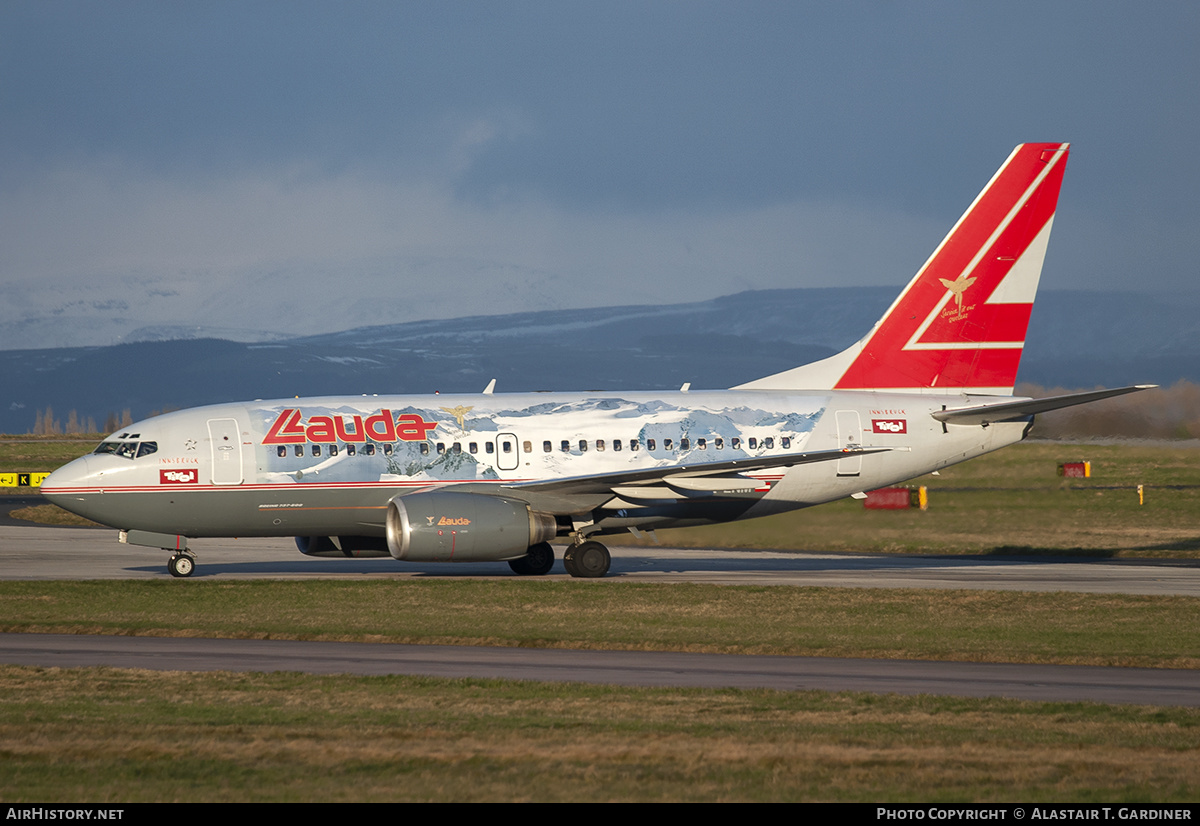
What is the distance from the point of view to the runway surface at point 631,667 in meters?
16.7

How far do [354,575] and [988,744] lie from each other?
21707mm

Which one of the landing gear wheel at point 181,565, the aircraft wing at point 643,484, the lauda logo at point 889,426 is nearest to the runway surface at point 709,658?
the landing gear wheel at point 181,565

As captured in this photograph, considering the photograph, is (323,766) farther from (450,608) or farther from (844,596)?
(844,596)

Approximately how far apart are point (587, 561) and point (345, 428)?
21.9ft

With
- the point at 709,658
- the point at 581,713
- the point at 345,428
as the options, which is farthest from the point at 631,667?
the point at 345,428

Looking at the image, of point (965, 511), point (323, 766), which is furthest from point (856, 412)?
point (323, 766)

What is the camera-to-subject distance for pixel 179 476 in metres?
30.4

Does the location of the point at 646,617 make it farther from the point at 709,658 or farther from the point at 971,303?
the point at 971,303

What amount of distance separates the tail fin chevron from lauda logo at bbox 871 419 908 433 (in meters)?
1.40

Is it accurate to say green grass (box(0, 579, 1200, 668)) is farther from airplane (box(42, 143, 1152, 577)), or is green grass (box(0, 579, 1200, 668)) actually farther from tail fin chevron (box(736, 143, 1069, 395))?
tail fin chevron (box(736, 143, 1069, 395))

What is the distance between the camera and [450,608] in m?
24.9

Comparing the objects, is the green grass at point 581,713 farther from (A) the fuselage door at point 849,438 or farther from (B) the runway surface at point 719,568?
(A) the fuselage door at point 849,438

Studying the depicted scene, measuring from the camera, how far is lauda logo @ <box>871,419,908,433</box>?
3306 cm

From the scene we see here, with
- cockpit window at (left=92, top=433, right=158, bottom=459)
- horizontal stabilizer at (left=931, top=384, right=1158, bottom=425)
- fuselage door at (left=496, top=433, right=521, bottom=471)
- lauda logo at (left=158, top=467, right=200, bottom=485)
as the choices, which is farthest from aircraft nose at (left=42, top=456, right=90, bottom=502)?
horizontal stabilizer at (left=931, top=384, right=1158, bottom=425)
